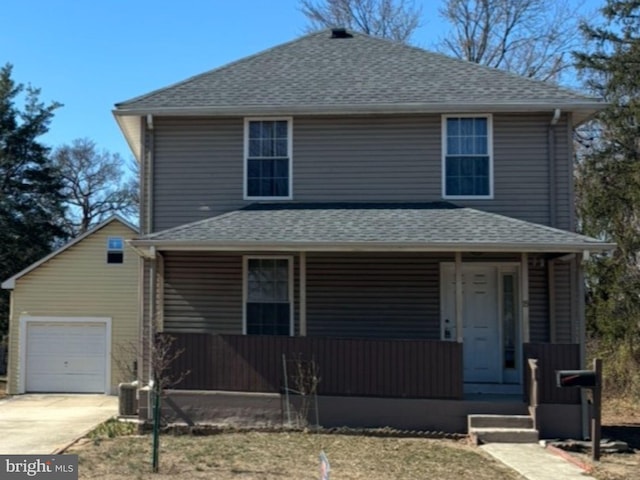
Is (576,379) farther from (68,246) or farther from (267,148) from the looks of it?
(68,246)

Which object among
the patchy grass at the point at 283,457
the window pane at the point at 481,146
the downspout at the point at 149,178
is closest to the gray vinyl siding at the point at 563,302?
the window pane at the point at 481,146

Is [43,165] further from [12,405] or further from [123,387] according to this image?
[123,387]

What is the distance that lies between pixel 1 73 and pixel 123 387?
23.8 metres

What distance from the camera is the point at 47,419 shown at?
12.0 m

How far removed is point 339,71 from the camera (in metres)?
13.4

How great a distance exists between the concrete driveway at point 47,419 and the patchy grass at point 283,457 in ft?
2.46

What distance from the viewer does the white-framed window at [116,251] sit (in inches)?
706

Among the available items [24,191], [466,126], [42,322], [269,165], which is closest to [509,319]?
[466,126]

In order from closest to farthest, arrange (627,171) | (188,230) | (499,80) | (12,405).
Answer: (188,230) < (499,80) < (12,405) < (627,171)

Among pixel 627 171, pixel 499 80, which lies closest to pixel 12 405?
pixel 499 80

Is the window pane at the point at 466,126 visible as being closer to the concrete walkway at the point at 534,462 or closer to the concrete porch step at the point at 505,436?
the concrete porch step at the point at 505,436

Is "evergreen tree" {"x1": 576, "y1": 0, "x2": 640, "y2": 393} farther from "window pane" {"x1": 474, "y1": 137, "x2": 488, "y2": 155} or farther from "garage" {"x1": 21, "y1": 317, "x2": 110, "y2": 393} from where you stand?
"garage" {"x1": 21, "y1": 317, "x2": 110, "y2": 393}

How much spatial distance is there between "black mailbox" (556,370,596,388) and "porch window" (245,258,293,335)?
4.98 m

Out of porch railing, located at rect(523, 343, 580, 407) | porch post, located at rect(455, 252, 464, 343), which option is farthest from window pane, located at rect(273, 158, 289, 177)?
porch railing, located at rect(523, 343, 580, 407)
